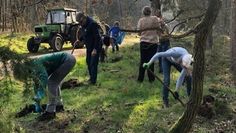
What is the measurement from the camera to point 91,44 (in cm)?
1227

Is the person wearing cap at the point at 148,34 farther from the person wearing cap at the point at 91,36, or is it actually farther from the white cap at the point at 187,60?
the white cap at the point at 187,60

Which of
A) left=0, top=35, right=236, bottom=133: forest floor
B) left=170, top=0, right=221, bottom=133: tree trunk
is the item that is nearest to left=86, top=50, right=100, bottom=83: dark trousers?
left=0, top=35, right=236, bottom=133: forest floor

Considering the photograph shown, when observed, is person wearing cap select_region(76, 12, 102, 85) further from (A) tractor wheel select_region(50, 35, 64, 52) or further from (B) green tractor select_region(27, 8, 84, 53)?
(B) green tractor select_region(27, 8, 84, 53)

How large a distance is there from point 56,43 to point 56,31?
1102 millimetres

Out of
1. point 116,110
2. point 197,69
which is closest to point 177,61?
point 116,110

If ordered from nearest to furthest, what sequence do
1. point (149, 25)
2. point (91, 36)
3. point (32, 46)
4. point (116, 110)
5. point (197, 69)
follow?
point (197, 69), point (116, 110), point (149, 25), point (91, 36), point (32, 46)

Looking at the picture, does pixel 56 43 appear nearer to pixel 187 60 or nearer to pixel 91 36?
pixel 91 36

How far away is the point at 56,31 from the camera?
24.2m

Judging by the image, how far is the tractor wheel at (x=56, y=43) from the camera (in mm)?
23141

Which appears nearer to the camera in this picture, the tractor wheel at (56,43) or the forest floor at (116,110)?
the forest floor at (116,110)

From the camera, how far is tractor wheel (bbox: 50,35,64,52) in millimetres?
23141

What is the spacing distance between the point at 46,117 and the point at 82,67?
25.4 ft

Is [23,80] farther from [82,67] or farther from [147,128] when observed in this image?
[82,67]

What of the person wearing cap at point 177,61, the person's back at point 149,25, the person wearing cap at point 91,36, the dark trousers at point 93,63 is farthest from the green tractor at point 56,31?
the person wearing cap at point 177,61
